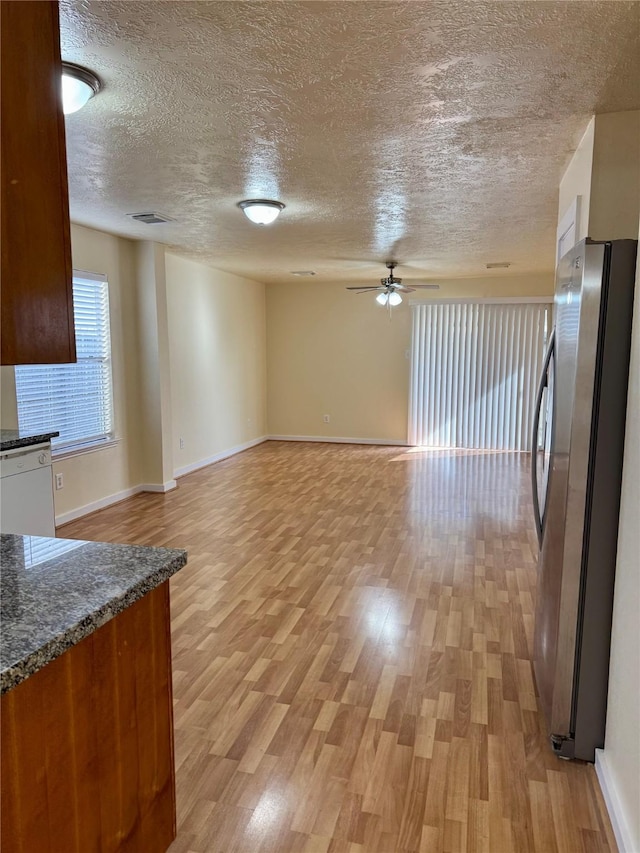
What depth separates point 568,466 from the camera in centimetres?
192

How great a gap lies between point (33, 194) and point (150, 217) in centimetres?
335

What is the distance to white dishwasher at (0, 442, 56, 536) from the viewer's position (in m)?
3.05

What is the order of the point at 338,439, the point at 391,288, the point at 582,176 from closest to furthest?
the point at 582,176 < the point at 391,288 < the point at 338,439

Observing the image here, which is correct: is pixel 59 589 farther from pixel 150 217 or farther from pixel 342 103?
pixel 150 217

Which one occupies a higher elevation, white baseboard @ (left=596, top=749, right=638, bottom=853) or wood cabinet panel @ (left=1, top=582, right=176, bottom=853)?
wood cabinet panel @ (left=1, top=582, right=176, bottom=853)

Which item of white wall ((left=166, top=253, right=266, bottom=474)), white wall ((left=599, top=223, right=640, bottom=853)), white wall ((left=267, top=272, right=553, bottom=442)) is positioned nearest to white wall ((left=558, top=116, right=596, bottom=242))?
white wall ((left=599, top=223, right=640, bottom=853))

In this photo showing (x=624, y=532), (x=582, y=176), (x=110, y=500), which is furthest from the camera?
(x=110, y=500)

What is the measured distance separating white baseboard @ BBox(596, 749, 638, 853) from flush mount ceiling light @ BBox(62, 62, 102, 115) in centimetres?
290

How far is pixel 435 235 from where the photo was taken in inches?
190

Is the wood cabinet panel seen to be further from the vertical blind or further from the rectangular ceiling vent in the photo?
the vertical blind

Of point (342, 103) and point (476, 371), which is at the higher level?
point (342, 103)

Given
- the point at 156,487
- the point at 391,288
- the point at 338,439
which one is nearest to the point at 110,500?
the point at 156,487

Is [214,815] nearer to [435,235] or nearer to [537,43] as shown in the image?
[537,43]

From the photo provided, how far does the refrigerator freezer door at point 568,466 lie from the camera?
1.85 m
